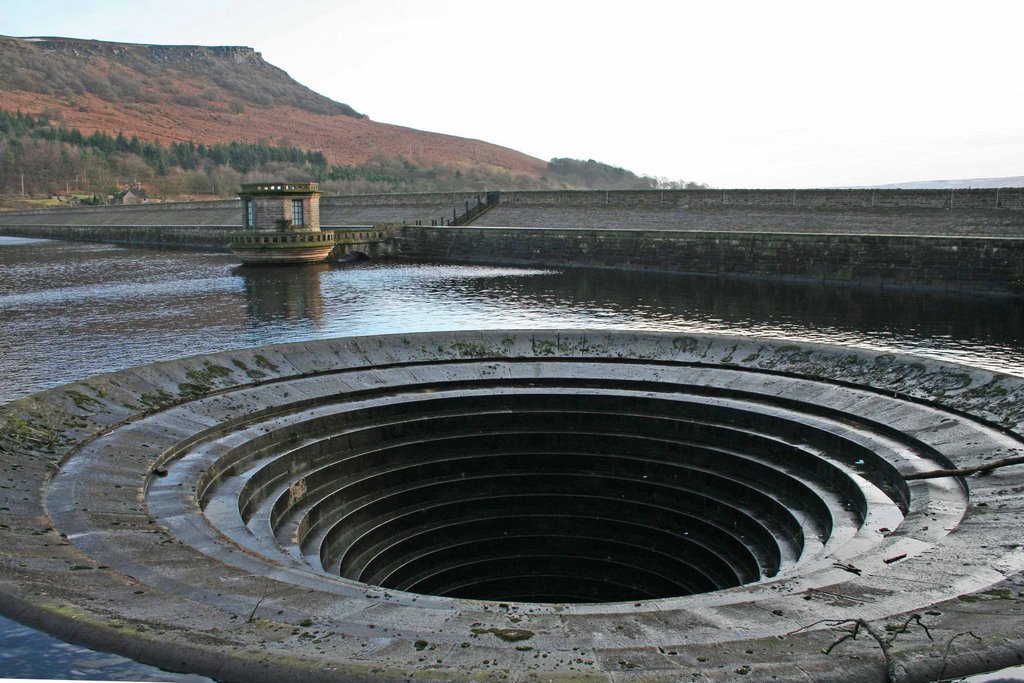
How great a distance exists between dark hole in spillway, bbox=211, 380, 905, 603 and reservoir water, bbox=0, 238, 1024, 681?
967cm

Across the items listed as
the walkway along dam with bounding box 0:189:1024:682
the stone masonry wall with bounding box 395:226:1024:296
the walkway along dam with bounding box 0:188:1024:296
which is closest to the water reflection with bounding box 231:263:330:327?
the walkway along dam with bounding box 0:188:1024:296

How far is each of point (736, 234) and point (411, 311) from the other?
21813mm

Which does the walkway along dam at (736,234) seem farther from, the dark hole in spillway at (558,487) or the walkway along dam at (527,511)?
the dark hole in spillway at (558,487)

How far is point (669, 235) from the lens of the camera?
167 ft

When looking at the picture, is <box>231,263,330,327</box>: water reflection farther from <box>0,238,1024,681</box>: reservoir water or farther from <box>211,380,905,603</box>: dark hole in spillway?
<box>211,380,905,603</box>: dark hole in spillway

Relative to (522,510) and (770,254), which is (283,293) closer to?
(770,254)

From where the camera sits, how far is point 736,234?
48156mm

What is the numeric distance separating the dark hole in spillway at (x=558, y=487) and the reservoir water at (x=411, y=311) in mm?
9674

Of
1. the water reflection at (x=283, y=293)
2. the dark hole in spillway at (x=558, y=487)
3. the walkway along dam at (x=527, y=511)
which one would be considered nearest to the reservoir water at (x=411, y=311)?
the water reflection at (x=283, y=293)

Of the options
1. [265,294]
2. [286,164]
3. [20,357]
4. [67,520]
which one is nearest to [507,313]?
[265,294]

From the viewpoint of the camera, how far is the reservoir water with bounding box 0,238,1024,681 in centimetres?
2683

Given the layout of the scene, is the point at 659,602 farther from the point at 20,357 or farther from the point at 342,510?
the point at 20,357

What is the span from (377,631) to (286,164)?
601ft

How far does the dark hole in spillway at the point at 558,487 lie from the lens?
1491cm
